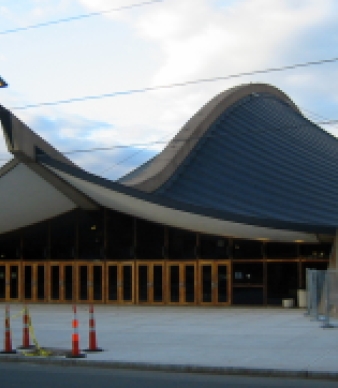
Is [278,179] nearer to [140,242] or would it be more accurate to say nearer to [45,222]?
[140,242]

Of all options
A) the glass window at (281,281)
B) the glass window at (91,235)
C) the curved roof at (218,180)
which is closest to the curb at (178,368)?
the curved roof at (218,180)

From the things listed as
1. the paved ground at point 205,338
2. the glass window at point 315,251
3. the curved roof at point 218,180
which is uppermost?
the curved roof at point 218,180

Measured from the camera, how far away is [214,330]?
21219 mm

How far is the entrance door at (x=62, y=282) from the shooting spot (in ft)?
120

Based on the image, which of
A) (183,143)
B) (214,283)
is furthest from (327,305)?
(183,143)

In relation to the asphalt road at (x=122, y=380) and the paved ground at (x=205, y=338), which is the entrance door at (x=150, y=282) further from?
the asphalt road at (x=122, y=380)

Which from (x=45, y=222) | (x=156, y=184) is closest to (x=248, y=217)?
(x=156, y=184)

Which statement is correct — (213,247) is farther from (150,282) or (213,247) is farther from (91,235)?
(91,235)

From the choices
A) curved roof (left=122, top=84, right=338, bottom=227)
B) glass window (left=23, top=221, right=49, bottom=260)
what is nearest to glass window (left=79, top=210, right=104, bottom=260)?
glass window (left=23, top=221, right=49, bottom=260)

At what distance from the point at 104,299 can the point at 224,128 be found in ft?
32.4

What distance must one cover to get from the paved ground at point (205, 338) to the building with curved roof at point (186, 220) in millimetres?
3239

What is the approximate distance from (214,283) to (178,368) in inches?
753

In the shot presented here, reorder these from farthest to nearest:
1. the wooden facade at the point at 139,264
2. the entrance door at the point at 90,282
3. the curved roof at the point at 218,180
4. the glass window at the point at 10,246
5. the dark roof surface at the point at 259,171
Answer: the glass window at the point at 10,246
the entrance door at the point at 90,282
the wooden facade at the point at 139,264
the dark roof surface at the point at 259,171
the curved roof at the point at 218,180

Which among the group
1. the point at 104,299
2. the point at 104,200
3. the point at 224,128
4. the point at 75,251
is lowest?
the point at 104,299
